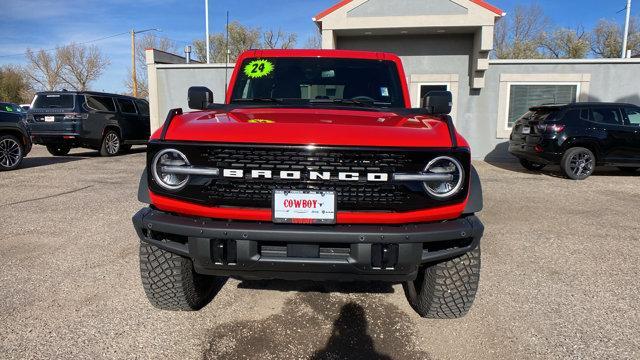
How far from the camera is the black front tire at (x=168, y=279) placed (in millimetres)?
2707

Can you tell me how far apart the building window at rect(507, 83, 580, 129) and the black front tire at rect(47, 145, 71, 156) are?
13.2 meters

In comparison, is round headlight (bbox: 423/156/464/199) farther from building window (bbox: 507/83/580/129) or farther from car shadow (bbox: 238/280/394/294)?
building window (bbox: 507/83/580/129)

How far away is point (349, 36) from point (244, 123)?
11.6 meters

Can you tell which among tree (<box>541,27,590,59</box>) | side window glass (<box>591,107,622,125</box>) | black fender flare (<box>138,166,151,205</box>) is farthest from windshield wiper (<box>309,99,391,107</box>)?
tree (<box>541,27,590,59</box>)

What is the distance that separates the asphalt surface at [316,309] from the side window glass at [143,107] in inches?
382

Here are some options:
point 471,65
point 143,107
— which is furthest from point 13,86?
point 471,65

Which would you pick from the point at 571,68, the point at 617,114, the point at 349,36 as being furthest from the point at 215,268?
the point at 571,68

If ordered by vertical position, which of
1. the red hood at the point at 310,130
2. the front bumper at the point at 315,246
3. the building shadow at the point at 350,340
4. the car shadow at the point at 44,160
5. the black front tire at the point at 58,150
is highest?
the red hood at the point at 310,130

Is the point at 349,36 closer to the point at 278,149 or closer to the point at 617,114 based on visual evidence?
the point at 617,114

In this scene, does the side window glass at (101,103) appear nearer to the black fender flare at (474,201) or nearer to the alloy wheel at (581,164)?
the alloy wheel at (581,164)

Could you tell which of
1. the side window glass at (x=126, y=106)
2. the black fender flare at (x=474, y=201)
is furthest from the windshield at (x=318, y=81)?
the side window glass at (x=126, y=106)

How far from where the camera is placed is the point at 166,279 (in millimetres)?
2744

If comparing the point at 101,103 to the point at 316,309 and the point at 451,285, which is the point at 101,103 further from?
the point at 451,285

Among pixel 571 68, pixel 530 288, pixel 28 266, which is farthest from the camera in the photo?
pixel 571 68
